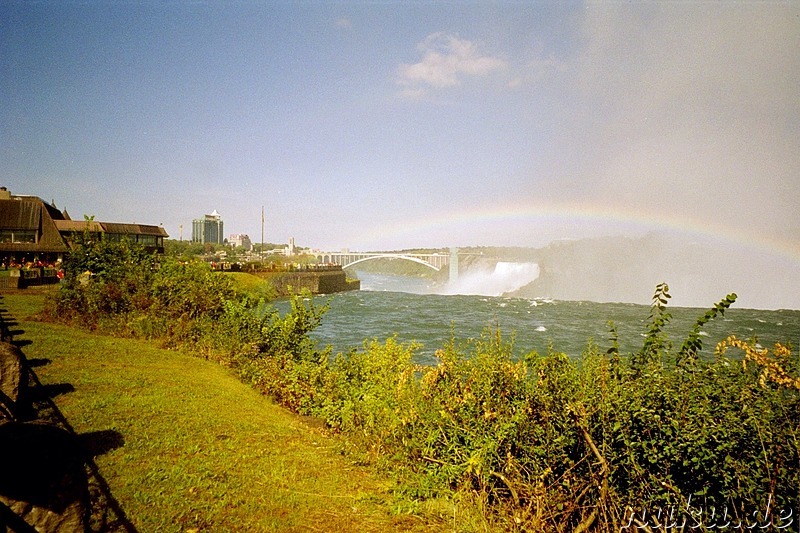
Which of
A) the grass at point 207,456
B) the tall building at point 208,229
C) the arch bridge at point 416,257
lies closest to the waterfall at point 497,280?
the arch bridge at point 416,257

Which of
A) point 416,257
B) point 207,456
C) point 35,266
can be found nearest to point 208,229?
point 416,257

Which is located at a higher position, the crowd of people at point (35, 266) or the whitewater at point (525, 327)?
the crowd of people at point (35, 266)

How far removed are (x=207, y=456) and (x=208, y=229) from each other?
204m

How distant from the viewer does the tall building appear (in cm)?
18650

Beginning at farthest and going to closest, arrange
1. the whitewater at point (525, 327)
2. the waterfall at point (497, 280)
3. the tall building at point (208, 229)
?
the tall building at point (208, 229)
the waterfall at point (497, 280)
the whitewater at point (525, 327)

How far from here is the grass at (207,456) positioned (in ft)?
13.1

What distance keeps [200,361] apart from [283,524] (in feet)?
24.7

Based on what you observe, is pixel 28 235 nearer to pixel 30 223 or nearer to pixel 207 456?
pixel 30 223

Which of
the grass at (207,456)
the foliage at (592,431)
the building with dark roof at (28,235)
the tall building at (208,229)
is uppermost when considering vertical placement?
the tall building at (208,229)

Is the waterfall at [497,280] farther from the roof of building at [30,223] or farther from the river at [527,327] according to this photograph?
the roof of building at [30,223]

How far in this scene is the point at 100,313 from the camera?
12602 mm

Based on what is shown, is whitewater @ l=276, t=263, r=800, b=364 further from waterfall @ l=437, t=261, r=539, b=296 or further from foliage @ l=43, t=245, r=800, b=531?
waterfall @ l=437, t=261, r=539, b=296

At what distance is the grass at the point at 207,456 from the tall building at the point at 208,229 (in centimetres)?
19442

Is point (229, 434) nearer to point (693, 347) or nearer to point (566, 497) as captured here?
point (566, 497)
